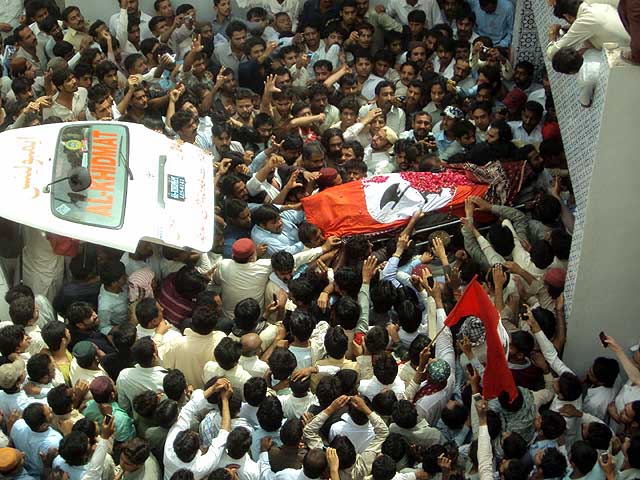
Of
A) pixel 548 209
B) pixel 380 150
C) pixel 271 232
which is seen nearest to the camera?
pixel 548 209

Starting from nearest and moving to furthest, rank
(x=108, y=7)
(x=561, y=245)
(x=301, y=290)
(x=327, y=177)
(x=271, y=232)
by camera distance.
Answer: (x=301, y=290), (x=561, y=245), (x=271, y=232), (x=327, y=177), (x=108, y=7)

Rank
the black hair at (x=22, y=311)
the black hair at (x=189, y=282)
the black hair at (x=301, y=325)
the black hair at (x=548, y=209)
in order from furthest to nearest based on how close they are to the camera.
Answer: the black hair at (x=548, y=209)
the black hair at (x=189, y=282)
the black hair at (x=22, y=311)
the black hair at (x=301, y=325)

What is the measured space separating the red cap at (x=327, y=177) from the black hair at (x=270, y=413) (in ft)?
10.7

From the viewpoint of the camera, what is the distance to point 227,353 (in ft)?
27.5

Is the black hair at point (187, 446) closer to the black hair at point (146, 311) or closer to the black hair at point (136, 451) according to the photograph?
the black hair at point (136, 451)

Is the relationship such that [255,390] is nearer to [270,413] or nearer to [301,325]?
[270,413]

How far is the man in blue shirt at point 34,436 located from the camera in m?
8.06

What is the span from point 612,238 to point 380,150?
11.1 feet

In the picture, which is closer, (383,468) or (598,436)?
(383,468)

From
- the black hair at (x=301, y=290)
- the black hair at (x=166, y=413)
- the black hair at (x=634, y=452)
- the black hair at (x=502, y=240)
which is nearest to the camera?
the black hair at (x=634, y=452)

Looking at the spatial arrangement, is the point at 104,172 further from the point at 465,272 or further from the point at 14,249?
the point at 465,272

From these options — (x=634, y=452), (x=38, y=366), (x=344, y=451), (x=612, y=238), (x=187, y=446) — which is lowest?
(x=38, y=366)

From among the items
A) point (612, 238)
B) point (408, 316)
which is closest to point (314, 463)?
point (408, 316)

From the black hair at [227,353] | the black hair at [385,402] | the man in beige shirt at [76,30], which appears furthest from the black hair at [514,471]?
the man in beige shirt at [76,30]
